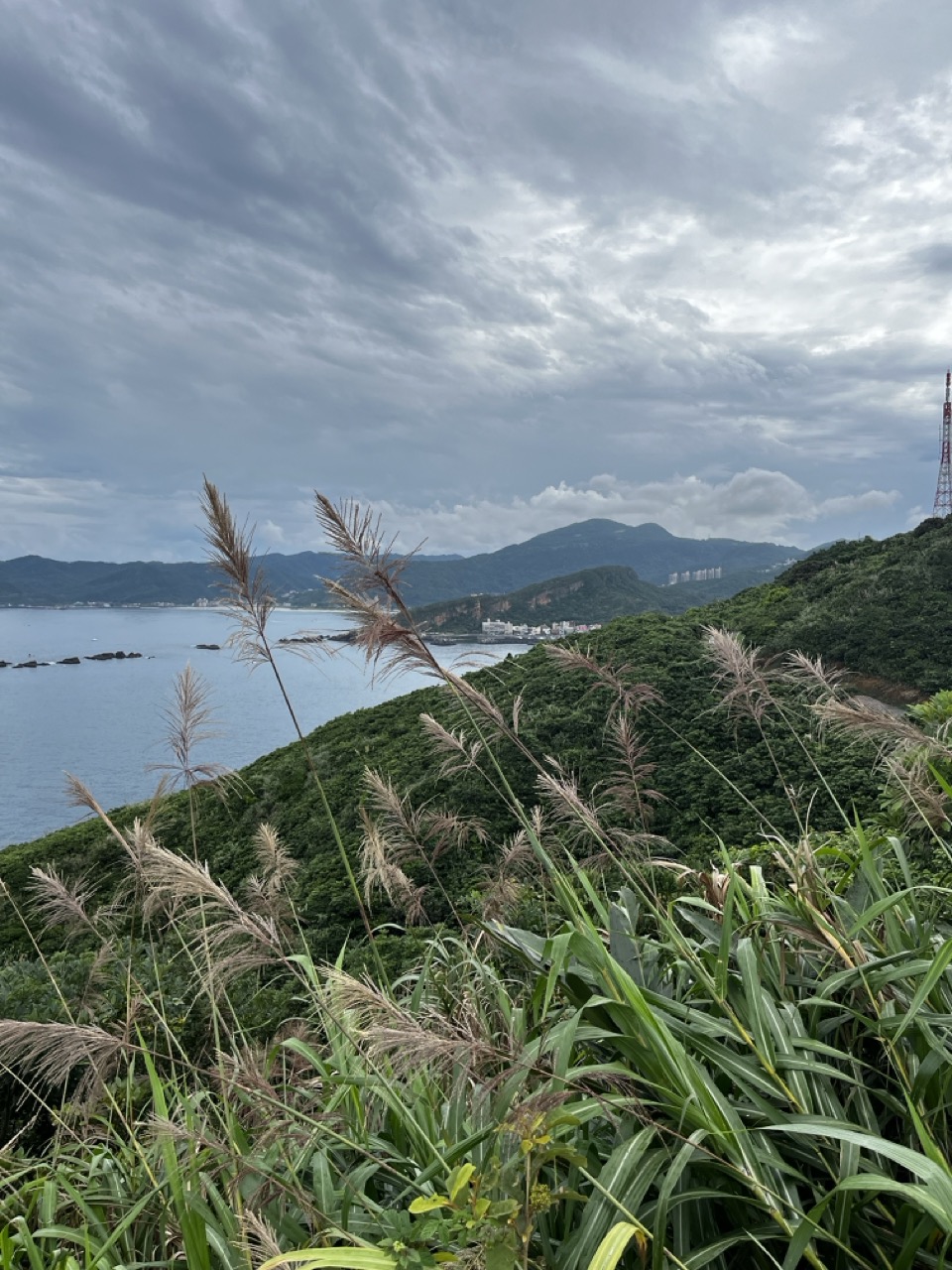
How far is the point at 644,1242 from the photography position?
152 centimetres

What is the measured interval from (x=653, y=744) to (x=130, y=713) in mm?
30051

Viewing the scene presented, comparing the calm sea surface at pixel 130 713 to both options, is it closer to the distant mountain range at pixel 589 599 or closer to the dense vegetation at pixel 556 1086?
the dense vegetation at pixel 556 1086

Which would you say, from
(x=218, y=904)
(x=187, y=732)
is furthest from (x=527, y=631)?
(x=218, y=904)

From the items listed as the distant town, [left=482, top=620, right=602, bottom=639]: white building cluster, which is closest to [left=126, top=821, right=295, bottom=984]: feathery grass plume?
[left=482, top=620, right=602, bottom=639]: white building cluster

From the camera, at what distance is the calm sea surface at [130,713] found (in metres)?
3.21

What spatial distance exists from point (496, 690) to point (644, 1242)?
11974 mm

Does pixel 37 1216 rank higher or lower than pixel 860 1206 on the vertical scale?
lower

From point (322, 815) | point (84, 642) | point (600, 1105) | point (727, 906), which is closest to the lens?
point (600, 1105)

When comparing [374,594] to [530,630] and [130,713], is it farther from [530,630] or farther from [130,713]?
[130,713]

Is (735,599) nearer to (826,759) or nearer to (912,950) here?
(826,759)

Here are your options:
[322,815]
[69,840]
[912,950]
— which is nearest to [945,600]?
[322,815]

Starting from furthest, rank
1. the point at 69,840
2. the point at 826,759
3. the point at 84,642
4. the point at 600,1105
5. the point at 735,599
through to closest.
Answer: the point at 84,642
the point at 735,599
the point at 69,840
the point at 826,759
the point at 600,1105

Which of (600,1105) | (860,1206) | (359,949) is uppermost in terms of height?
(600,1105)

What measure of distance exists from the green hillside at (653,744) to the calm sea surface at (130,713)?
1226mm
